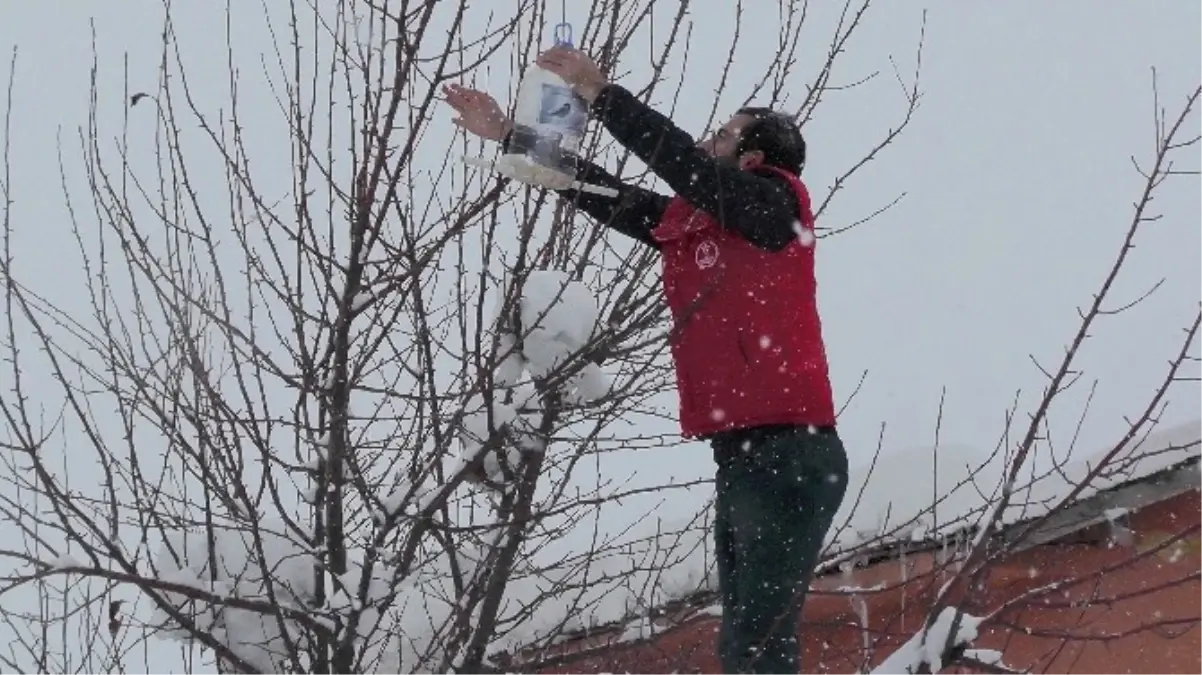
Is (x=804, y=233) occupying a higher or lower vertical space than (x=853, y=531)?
higher

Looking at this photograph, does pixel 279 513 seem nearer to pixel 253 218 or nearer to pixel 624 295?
pixel 253 218

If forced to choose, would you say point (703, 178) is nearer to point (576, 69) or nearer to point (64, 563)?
point (576, 69)

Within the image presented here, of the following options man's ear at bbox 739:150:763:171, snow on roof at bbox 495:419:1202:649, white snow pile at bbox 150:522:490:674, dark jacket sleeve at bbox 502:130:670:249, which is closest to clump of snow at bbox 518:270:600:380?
dark jacket sleeve at bbox 502:130:670:249

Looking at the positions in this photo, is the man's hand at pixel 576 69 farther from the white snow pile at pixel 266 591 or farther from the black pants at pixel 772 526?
the white snow pile at pixel 266 591

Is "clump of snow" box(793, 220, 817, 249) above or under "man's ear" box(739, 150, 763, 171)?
under

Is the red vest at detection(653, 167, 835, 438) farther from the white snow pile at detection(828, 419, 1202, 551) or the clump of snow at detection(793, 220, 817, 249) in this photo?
the white snow pile at detection(828, 419, 1202, 551)

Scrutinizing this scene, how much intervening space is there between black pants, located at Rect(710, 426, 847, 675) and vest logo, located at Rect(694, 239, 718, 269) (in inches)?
15.3

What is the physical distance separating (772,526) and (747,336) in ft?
1.32

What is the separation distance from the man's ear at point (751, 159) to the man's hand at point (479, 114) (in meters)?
0.55

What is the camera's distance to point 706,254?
2.54m

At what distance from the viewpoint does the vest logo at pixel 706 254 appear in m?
2.52

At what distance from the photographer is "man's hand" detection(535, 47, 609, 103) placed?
243cm

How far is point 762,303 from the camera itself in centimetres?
243

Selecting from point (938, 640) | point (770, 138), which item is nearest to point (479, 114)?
point (770, 138)
